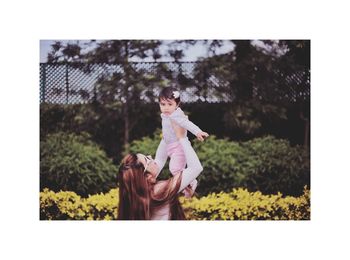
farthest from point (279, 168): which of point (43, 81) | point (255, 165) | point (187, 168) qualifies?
point (43, 81)

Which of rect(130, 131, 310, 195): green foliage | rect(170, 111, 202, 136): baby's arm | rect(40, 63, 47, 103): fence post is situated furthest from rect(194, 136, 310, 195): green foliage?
rect(40, 63, 47, 103): fence post

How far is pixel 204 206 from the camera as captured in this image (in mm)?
9742

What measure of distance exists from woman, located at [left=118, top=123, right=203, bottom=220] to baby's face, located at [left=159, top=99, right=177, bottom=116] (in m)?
0.21

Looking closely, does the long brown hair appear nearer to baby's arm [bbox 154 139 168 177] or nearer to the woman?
the woman

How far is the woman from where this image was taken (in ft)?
31.8

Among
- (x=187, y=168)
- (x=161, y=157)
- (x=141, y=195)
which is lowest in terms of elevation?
(x=141, y=195)

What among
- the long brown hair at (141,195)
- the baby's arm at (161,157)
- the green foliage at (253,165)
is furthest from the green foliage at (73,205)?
the green foliage at (253,165)

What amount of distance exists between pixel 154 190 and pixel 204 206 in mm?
757

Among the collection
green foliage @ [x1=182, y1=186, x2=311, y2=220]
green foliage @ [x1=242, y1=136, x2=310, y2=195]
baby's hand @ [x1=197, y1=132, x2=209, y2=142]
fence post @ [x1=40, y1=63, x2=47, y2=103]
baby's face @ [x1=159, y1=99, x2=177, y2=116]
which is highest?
fence post @ [x1=40, y1=63, x2=47, y2=103]

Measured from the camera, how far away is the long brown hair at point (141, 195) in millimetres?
9688

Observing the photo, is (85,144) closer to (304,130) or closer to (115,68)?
(115,68)

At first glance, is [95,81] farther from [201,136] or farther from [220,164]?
[220,164]
